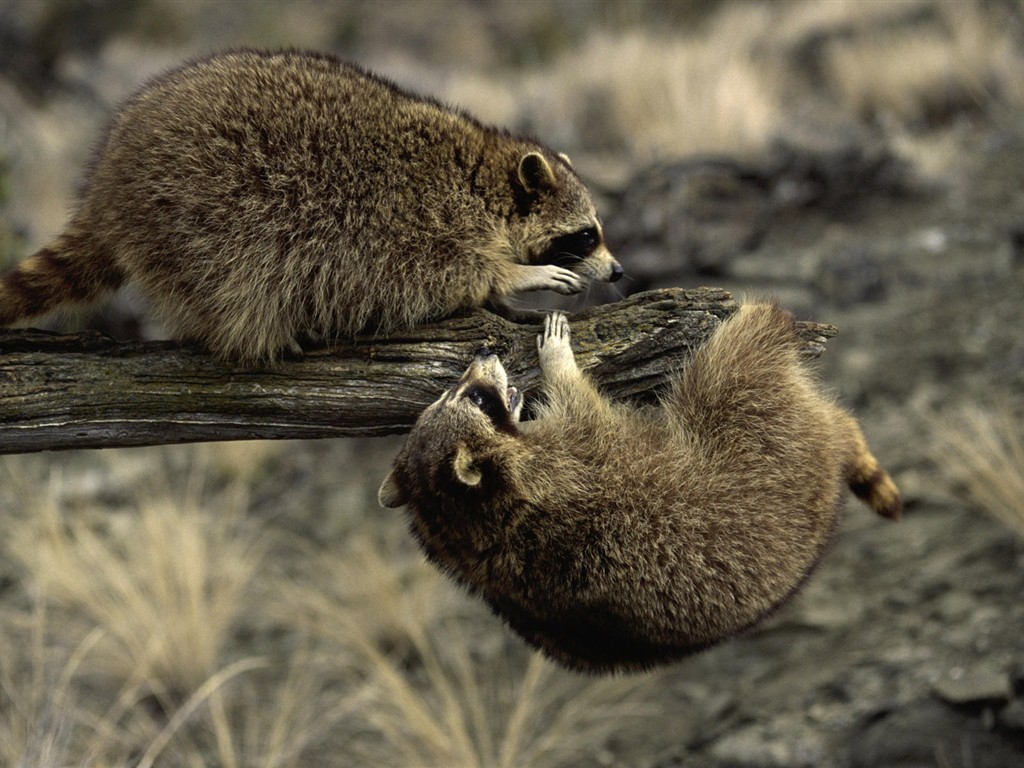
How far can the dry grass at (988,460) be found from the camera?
5.14 meters

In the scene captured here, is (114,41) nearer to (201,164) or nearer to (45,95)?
(45,95)

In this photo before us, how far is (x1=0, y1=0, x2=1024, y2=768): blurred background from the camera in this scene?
4.99 m

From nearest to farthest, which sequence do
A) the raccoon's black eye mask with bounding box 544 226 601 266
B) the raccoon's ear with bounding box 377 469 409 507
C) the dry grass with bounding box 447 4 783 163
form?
the raccoon's ear with bounding box 377 469 409 507
the raccoon's black eye mask with bounding box 544 226 601 266
the dry grass with bounding box 447 4 783 163

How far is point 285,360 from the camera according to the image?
3225mm

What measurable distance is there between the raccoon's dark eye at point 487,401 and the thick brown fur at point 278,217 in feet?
1.20

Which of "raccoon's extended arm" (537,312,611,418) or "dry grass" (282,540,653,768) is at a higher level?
"raccoon's extended arm" (537,312,611,418)

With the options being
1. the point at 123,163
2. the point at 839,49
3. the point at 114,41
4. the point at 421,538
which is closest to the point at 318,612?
the point at 421,538

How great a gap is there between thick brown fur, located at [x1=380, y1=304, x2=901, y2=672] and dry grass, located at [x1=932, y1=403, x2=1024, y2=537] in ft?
8.00

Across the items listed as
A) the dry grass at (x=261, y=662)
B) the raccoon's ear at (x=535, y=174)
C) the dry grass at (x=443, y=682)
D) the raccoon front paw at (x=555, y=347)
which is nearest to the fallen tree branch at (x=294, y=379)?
the raccoon front paw at (x=555, y=347)

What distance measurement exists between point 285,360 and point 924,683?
3.34 meters

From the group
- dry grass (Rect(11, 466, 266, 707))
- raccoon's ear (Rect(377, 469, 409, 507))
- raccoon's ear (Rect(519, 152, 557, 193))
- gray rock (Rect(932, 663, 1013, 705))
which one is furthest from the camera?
dry grass (Rect(11, 466, 266, 707))

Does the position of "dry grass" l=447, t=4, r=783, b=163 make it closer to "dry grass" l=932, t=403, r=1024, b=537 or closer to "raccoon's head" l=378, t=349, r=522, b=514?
"dry grass" l=932, t=403, r=1024, b=537

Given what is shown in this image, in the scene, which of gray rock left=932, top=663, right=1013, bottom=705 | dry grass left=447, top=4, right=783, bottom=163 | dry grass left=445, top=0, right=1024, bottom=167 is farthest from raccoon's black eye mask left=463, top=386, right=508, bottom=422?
dry grass left=445, top=0, right=1024, bottom=167

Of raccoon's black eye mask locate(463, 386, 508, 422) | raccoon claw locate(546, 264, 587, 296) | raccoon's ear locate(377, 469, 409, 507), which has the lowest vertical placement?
raccoon's ear locate(377, 469, 409, 507)
